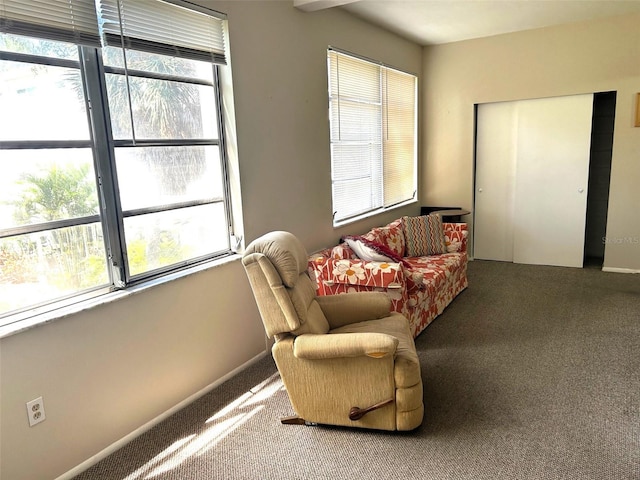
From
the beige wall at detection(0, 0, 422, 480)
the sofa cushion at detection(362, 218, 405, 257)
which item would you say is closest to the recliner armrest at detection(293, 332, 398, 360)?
the beige wall at detection(0, 0, 422, 480)

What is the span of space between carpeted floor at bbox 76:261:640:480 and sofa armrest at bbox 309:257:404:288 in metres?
0.62

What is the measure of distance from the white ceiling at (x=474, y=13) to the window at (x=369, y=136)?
0.44 m

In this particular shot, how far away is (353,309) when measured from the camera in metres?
2.81

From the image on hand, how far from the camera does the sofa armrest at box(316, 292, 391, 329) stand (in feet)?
9.18

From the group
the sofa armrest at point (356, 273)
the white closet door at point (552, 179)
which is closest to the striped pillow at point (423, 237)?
the sofa armrest at point (356, 273)

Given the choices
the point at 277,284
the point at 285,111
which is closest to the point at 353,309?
the point at 277,284

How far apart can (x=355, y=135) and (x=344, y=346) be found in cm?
277

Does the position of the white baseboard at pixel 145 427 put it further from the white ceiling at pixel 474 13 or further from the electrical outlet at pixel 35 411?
the white ceiling at pixel 474 13

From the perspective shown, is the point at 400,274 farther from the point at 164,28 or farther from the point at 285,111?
the point at 164,28

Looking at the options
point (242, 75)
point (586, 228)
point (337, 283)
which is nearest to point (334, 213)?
point (337, 283)

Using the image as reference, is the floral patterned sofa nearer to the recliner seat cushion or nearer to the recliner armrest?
the recliner seat cushion

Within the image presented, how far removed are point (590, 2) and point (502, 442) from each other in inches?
160

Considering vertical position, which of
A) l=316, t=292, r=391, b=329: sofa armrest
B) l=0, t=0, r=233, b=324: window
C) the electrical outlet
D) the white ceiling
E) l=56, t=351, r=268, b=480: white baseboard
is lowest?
l=56, t=351, r=268, b=480: white baseboard

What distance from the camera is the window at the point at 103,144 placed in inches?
78.3
